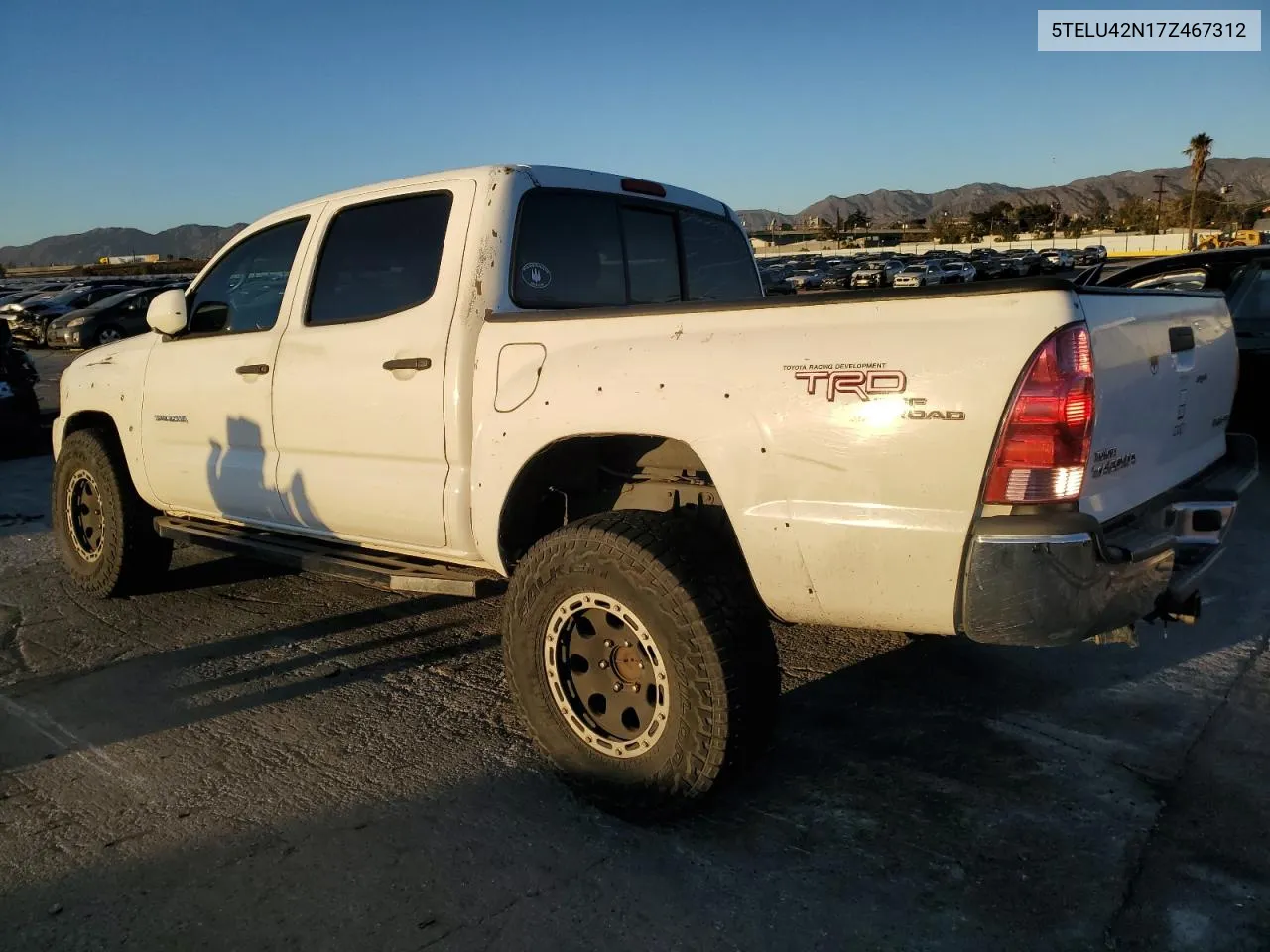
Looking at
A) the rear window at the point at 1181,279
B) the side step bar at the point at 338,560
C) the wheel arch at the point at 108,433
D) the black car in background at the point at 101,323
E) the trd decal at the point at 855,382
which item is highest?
the black car in background at the point at 101,323

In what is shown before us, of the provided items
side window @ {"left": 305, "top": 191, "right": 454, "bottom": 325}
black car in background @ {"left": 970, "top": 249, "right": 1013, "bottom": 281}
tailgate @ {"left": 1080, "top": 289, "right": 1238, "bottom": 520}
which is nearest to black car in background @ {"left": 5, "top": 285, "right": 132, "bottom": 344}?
side window @ {"left": 305, "top": 191, "right": 454, "bottom": 325}

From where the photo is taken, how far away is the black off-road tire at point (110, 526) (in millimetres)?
5410

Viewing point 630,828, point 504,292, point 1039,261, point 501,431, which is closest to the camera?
point 630,828

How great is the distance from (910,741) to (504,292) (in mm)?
2227

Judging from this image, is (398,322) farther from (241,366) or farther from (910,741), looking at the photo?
(910,741)

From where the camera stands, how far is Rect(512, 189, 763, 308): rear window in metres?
3.89

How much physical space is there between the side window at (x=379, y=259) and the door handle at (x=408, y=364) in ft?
0.77

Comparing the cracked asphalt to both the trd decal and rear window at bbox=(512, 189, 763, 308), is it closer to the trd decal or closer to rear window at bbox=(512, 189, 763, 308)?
the trd decal

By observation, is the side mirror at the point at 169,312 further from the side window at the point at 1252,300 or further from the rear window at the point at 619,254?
the side window at the point at 1252,300

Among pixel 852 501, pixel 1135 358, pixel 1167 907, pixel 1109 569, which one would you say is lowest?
pixel 1167 907

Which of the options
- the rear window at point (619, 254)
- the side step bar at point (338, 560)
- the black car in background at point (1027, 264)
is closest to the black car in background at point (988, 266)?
the black car in background at point (1027, 264)

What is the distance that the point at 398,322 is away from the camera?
12.7 ft

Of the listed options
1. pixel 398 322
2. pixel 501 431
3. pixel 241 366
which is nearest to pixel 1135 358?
pixel 501 431

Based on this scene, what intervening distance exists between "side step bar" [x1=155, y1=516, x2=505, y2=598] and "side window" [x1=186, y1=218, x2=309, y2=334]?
0.97 metres
